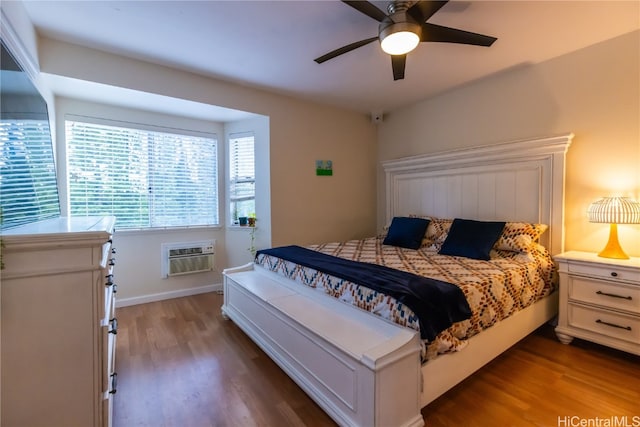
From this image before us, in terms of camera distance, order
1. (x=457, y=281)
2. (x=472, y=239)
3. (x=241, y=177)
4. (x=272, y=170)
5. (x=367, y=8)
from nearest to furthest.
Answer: (x=367, y=8) → (x=457, y=281) → (x=472, y=239) → (x=272, y=170) → (x=241, y=177)

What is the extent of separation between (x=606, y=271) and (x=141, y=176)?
4.47 meters

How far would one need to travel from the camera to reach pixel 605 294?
215 centimetres

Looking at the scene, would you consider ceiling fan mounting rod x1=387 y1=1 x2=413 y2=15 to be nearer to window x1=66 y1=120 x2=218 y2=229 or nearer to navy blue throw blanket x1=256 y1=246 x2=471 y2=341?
navy blue throw blanket x1=256 y1=246 x2=471 y2=341

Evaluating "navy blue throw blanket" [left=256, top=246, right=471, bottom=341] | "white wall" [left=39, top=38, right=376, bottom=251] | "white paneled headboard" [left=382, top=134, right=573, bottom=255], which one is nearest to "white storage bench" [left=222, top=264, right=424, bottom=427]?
"navy blue throw blanket" [left=256, top=246, right=471, bottom=341]

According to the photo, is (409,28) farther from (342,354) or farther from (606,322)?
(606,322)

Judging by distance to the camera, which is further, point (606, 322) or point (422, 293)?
point (606, 322)

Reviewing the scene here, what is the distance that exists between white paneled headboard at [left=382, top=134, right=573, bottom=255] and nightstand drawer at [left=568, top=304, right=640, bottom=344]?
0.58 m

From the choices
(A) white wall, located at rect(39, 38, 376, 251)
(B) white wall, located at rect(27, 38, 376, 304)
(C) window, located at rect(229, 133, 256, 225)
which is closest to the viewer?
(A) white wall, located at rect(39, 38, 376, 251)

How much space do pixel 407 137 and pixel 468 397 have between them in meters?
3.10

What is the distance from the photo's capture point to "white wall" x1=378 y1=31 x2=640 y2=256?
2.30 meters

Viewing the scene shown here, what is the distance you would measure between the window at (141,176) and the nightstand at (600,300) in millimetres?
3800

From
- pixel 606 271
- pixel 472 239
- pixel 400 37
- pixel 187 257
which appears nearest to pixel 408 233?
pixel 472 239

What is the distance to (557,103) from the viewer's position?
264 centimetres

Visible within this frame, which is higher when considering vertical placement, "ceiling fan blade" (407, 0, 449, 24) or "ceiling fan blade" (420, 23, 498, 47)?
"ceiling fan blade" (407, 0, 449, 24)
